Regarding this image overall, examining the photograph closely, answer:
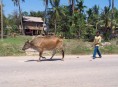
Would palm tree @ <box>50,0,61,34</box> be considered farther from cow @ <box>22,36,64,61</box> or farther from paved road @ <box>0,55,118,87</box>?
paved road @ <box>0,55,118,87</box>

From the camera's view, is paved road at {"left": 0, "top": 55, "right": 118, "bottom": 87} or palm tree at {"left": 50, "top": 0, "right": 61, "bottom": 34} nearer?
paved road at {"left": 0, "top": 55, "right": 118, "bottom": 87}

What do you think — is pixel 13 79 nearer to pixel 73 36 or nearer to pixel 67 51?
pixel 67 51

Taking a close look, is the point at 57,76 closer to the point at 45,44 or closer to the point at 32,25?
the point at 45,44

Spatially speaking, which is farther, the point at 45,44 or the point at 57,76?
the point at 45,44

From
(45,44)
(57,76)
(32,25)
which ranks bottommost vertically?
(57,76)

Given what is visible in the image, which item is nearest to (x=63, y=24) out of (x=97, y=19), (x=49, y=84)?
(x=97, y=19)

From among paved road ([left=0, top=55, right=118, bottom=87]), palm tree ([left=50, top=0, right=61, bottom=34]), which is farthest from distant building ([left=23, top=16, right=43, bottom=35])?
paved road ([left=0, top=55, right=118, bottom=87])

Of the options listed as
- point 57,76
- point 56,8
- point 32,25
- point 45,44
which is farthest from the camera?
point 32,25

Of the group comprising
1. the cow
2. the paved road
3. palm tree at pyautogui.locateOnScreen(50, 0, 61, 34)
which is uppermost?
palm tree at pyautogui.locateOnScreen(50, 0, 61, 34)

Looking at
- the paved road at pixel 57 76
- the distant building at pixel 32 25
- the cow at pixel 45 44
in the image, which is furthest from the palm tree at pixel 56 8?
the paved road at pixel 57 76

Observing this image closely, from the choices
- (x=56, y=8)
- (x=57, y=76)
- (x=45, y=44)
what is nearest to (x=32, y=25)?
(x=56, y=8)

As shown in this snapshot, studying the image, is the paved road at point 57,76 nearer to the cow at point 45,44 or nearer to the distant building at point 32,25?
the cow at point 45,44

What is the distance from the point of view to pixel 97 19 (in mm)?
57812

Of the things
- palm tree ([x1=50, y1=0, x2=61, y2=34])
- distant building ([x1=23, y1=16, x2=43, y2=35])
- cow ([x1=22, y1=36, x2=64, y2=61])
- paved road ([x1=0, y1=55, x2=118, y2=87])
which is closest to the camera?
paved road ([x1=0, y1=55, x2=118, y2=87])
